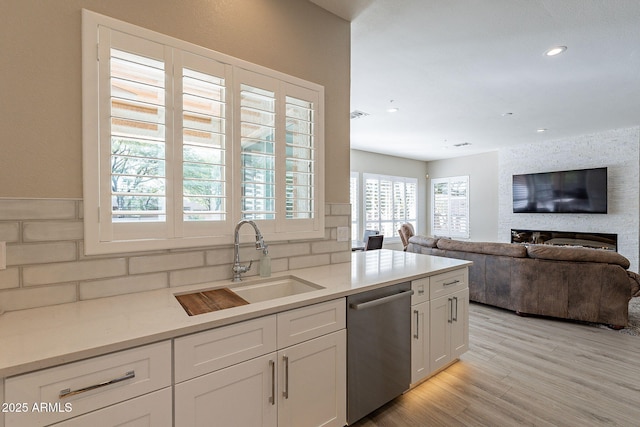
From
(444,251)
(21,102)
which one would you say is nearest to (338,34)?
(21,102)

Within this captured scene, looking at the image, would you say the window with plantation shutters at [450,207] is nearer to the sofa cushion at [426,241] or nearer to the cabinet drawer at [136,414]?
the sofa cushion at [426,241]

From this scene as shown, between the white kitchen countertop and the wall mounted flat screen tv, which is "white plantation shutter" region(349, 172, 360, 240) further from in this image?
the white kitchen countertop

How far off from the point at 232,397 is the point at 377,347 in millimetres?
891

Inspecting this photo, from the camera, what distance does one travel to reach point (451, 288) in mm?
2225

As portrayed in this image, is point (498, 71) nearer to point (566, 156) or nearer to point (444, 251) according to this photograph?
point (444, 251)

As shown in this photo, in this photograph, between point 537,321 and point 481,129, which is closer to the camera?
point 537,321

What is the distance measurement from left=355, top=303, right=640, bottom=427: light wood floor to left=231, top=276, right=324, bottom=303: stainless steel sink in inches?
36.6

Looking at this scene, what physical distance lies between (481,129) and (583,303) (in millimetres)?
3364

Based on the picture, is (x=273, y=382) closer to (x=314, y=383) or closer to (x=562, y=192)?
(x=314, y=383)

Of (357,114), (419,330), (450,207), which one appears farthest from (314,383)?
(450,207)

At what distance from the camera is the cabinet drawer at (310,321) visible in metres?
1.32

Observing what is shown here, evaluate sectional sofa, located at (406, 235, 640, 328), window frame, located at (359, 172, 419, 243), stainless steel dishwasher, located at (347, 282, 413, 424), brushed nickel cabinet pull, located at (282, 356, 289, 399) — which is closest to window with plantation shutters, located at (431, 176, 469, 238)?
window frame, located at (359, 172, 419, 243)

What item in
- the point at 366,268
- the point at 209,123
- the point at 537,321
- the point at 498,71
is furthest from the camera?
the point at 537,321

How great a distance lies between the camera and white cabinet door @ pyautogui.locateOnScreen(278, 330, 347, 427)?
1321 millimetres
